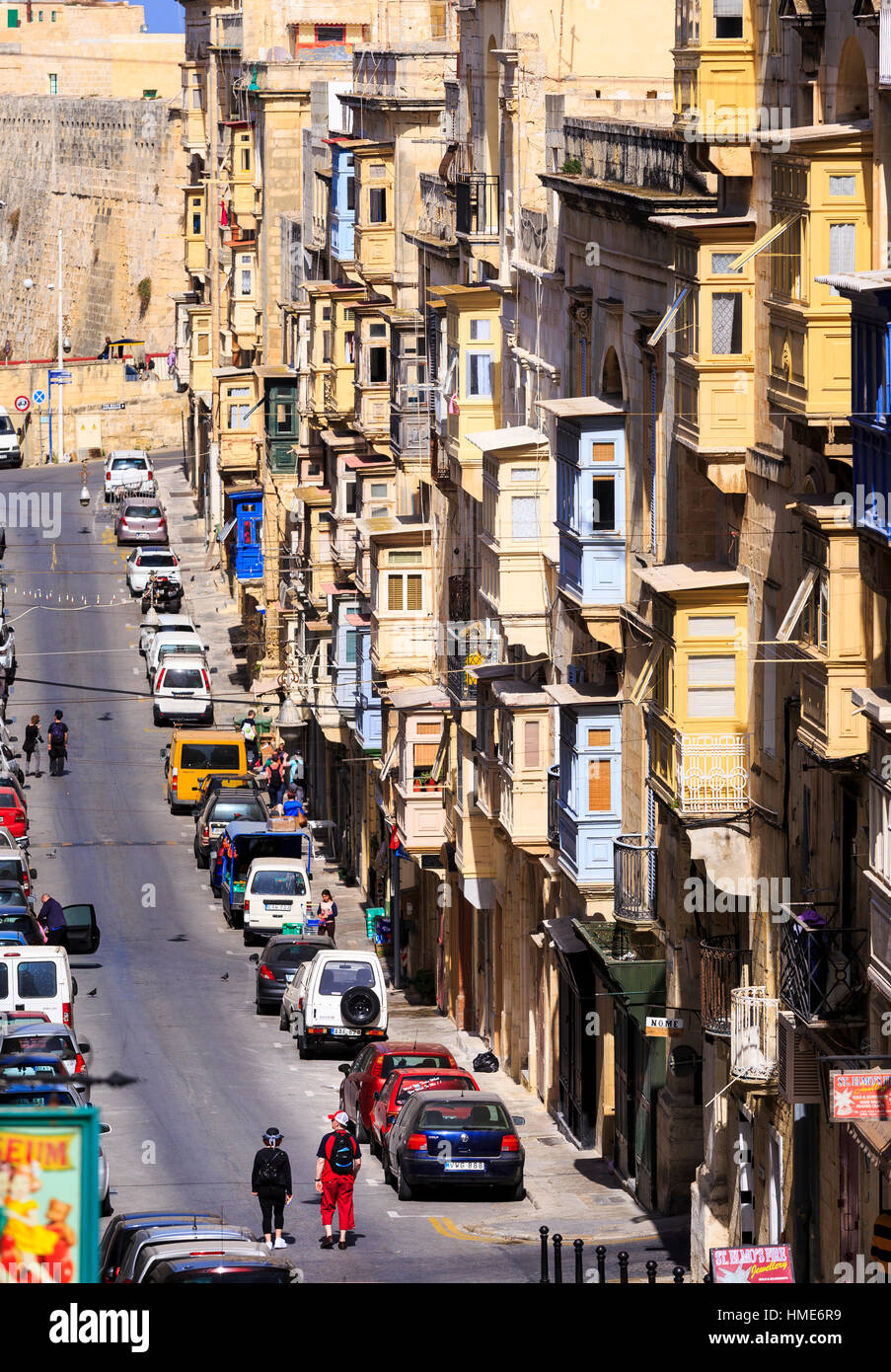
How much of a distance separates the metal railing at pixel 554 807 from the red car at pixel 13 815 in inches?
853

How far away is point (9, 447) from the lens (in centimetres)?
10769

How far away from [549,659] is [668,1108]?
9.38 meters

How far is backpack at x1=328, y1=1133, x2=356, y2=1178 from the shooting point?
28.1 m

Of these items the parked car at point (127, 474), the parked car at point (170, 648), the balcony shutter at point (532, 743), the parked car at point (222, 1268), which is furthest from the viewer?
the parked car at point (127, 474)

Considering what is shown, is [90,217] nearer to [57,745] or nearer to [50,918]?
[57,745]

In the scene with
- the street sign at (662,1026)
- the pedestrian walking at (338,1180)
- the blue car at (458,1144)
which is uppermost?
the street sign at (662,1026)

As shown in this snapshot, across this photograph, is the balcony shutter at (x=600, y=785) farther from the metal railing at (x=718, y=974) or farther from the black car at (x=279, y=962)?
the black car at (x=279, y=962)

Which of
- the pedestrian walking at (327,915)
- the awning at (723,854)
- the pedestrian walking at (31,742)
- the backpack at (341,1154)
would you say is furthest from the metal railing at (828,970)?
the pedestrian walking at (31,742)

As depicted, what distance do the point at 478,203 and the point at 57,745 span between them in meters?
24.1

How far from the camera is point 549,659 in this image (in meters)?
39.0

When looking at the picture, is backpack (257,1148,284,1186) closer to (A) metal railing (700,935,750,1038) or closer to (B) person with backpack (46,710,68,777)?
(A) metal railing (700,935,750,1038)

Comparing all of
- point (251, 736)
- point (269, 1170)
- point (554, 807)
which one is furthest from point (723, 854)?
point (251, 736)

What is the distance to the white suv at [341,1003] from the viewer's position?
4141 cm

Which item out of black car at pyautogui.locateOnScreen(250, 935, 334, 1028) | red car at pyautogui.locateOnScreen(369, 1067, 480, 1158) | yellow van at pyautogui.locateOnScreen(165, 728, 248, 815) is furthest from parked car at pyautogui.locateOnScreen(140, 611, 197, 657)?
red car at pyautogui.locateOnScreen(369, 1067, 480, 1158)
